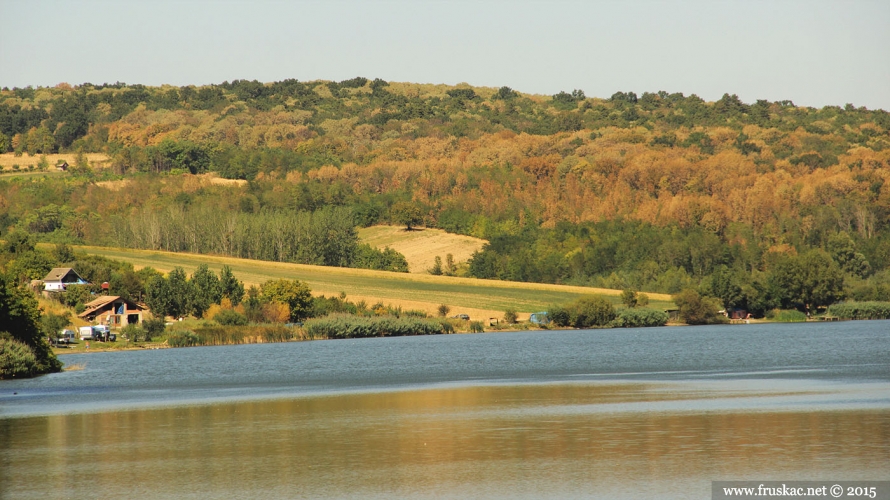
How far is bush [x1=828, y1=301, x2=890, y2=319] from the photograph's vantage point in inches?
3939

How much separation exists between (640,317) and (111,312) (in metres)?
47.5

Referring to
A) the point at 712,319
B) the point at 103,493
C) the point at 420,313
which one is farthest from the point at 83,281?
the point at 103,493

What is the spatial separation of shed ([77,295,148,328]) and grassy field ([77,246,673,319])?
20.1 metres

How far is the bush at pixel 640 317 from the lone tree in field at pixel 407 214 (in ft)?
220

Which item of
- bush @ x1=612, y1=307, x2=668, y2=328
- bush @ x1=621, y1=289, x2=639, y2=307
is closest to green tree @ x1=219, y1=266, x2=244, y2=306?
bush @ x1=612, y1=307, x2=668, y2=328

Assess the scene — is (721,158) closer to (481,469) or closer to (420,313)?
(420,313)

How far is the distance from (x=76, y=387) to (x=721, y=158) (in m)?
131

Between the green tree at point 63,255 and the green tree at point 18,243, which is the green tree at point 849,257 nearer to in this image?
the green tree at point 63,255

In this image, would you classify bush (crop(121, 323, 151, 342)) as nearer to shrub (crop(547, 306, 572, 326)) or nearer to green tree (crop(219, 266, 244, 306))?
green tree (crop(219, 266, 244, 306))

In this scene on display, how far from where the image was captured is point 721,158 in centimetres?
16200

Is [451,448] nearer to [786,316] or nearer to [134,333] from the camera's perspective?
[134,333]

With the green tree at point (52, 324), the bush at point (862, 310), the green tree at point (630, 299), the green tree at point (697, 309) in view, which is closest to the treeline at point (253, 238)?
the green tree at point (630, 299)

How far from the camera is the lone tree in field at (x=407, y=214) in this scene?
531 ft

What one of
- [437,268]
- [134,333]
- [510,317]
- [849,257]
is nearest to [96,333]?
[134,333]
